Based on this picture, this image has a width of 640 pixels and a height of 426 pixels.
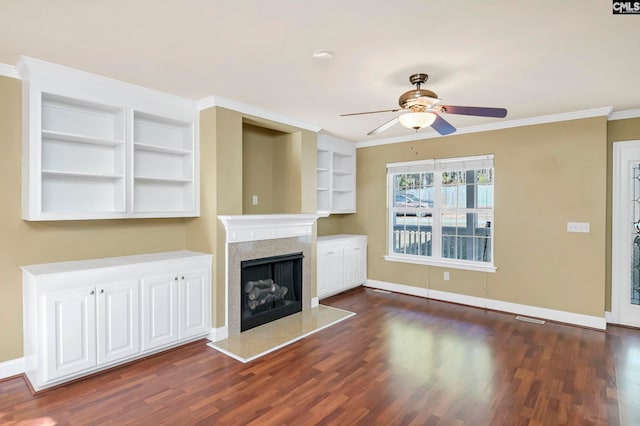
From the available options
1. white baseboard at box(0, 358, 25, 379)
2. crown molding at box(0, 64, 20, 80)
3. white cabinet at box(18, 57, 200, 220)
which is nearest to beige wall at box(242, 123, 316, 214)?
white cabinet at box(18, 57, 200, 220)

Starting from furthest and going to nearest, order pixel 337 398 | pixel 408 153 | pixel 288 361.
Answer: pixel 408 153
pixel 288 361
pixel 337 398

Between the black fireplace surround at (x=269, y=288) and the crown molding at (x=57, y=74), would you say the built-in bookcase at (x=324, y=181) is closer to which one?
the black fireplace surround at (x=269, y=288)

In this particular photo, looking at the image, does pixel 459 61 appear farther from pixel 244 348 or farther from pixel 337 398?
pixel 244 348

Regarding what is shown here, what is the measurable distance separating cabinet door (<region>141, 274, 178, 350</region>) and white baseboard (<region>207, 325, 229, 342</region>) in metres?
0.39

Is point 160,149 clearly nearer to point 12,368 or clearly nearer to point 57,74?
point 57,74

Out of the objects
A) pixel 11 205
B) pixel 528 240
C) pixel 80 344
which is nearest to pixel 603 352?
pixel 528 240

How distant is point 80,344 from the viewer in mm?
2748

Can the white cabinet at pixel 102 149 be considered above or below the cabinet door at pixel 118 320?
above

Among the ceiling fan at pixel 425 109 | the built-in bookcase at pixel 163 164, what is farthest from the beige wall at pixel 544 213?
the built-in bookcase at pixel 163 164

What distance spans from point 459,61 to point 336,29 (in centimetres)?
108

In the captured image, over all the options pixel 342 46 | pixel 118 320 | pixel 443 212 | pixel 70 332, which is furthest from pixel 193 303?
pixel 443 212

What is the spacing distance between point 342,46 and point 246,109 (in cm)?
178

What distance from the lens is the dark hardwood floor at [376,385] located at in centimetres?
235

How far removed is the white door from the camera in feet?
13.3
